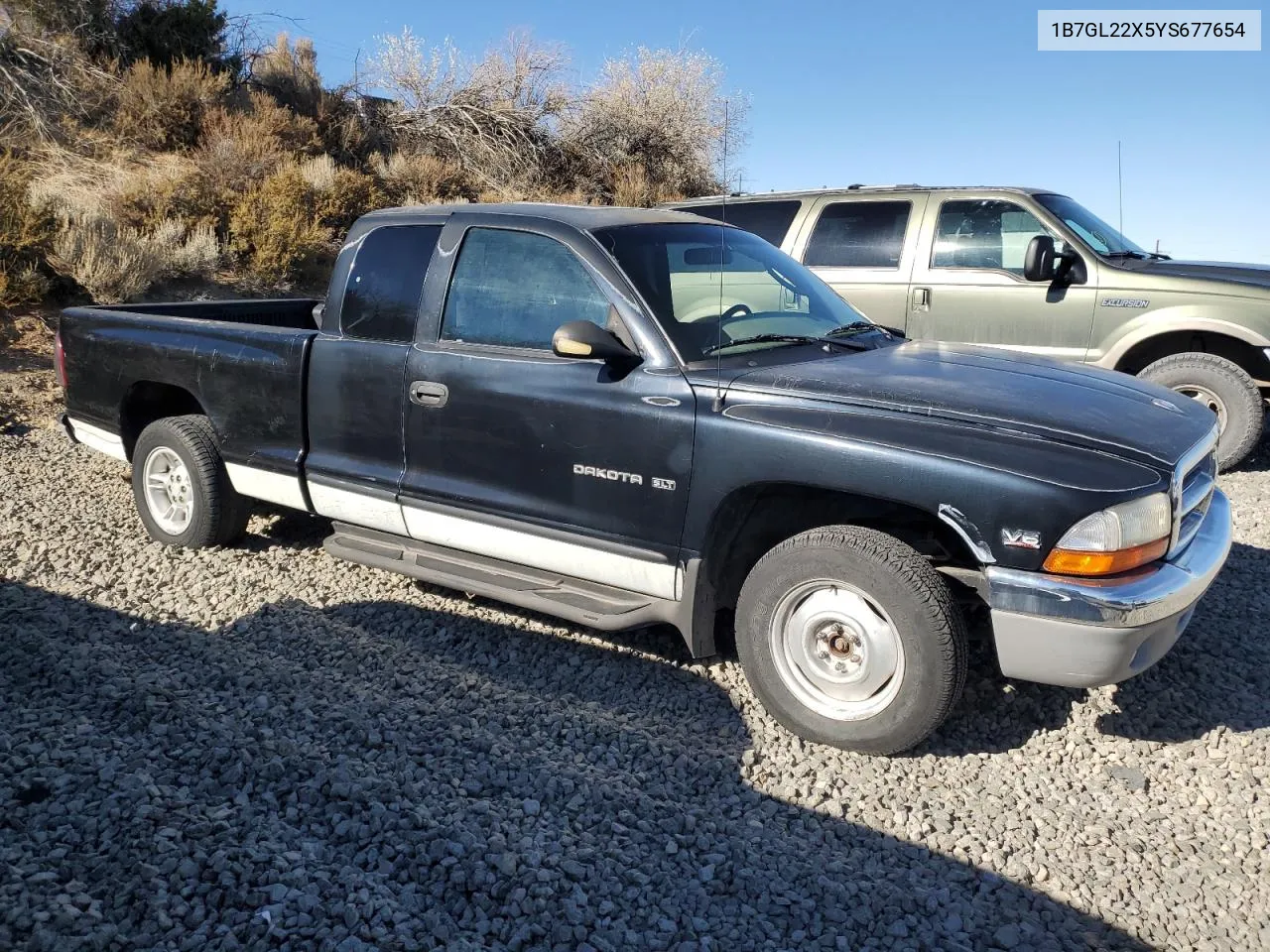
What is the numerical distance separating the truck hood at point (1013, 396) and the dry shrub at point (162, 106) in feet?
52.8

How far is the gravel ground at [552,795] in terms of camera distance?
2.67 m

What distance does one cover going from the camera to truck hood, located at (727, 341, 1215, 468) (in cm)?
335

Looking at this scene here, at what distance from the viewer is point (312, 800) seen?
3139 millimetres

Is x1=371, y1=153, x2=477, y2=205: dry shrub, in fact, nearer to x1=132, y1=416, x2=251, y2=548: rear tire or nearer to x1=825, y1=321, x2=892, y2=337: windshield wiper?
x1=132, y1=416, x2=251, y2=548: rear tire

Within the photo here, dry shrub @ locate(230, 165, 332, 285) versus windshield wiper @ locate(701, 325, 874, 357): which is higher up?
dry shrub @ locate(230, 165, 332, 285)

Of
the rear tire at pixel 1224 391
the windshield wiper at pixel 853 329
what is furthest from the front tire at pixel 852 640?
the rear tire at pixel 1224 391

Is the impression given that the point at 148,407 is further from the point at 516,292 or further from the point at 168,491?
the point at 516,292

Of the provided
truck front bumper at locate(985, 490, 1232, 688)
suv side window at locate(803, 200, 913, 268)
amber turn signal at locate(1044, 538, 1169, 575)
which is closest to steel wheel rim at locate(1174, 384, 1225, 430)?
suv side window at locate(803, 200, 913, 268)

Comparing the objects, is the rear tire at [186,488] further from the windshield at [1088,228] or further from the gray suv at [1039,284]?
the windshield at [1088,228]

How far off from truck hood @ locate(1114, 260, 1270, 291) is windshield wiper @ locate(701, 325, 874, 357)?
13.2ft

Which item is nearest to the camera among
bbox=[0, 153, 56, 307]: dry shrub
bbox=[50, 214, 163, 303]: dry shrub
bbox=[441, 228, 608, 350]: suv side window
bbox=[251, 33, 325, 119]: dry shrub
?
bbox=[441, 228, 608, 350]: suv side window

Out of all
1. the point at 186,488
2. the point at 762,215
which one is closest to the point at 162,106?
the point at 762,215

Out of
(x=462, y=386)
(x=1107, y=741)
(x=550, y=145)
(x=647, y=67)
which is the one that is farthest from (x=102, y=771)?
(x=647, y=67)

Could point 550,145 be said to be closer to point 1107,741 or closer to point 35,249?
point 35,249
